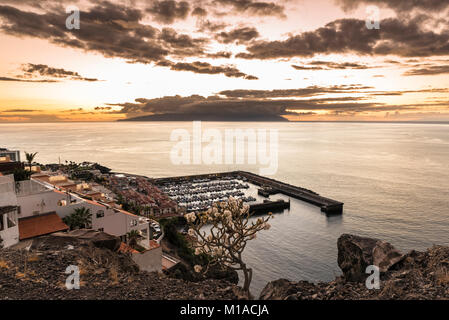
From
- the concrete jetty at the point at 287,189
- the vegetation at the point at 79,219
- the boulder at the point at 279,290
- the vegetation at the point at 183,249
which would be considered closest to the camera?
the boulder at the point at 279,290

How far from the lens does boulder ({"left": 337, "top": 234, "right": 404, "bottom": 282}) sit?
11.7 metres

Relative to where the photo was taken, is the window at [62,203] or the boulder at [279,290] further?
the window at [62,203]

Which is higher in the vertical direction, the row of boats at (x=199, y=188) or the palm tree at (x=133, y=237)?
the palm tree at (x=133, y=237)

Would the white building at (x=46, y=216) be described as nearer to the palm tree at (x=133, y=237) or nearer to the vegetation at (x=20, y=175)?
the palm tree at (x=133, y=237)

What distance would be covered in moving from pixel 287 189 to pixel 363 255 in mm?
58986

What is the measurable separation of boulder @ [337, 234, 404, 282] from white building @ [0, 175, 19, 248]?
1701 cm

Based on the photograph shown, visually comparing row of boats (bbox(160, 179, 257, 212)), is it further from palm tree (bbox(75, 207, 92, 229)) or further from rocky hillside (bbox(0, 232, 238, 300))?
rocky hillside (bbox(0, 232, 238, 300))

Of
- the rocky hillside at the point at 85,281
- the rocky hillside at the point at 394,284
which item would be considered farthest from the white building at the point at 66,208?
the rocky hillside at the point at 394,284

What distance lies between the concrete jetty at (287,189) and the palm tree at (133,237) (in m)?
44.6

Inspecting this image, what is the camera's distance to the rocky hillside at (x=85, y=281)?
322 inches

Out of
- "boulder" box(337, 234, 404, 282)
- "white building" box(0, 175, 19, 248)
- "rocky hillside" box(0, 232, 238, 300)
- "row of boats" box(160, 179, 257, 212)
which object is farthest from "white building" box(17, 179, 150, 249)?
"row of boats" box(160, 179, 257, 212)

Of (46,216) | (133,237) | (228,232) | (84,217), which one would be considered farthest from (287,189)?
(228,232)

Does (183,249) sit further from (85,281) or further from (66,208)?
(85,281)
